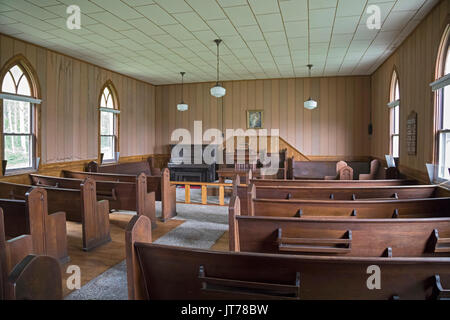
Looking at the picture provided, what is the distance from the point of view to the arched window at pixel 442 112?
4.37m

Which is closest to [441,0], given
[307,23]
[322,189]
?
[307,23]

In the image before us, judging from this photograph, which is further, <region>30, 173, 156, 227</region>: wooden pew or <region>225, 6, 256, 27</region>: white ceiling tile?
<region>30, 173, 156, 227</region>: wooden pew

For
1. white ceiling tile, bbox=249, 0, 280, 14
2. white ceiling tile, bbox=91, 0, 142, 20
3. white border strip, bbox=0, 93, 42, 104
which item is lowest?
white border strip, bbox=0, 93, 42, 104

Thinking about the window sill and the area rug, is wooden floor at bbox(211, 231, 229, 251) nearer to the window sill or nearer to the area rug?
the area rug

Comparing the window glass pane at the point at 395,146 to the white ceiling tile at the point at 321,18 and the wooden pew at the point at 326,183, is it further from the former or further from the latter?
the white ceiling tile at the point at 321,18

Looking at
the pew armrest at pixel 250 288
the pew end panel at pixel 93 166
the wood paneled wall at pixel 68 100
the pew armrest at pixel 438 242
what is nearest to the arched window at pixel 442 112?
the pew armrest at pixel 438 242

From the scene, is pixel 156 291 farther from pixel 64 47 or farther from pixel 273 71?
pixel 273 71

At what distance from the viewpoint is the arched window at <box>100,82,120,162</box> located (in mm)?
8664

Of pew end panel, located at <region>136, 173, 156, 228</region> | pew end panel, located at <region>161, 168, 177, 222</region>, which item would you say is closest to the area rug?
pew end panel, located at <region>161, 168, 177, 222</region>

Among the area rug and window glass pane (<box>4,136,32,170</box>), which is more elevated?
window glass pane (<box>4,136,32,170</box>)

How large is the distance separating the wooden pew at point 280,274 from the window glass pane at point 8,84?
6.07 meters

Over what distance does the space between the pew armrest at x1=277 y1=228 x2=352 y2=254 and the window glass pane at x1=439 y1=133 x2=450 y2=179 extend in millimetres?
3119

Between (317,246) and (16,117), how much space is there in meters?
6.36

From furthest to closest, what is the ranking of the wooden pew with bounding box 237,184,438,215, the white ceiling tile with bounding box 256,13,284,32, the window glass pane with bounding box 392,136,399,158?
the window glass pane with bounding box 392,136,399,158 < the white ceiling tile with bounding box 256,13,284,32 < the wooden pew with bounding box 237,184,438,215
